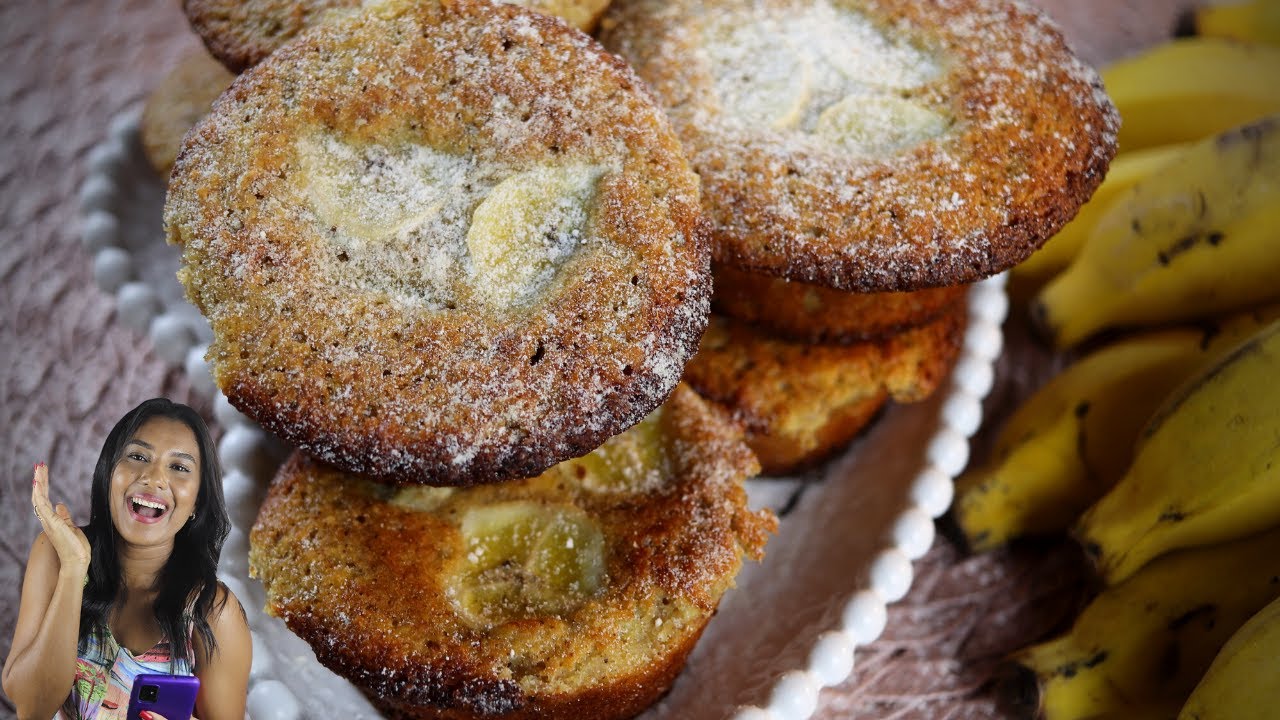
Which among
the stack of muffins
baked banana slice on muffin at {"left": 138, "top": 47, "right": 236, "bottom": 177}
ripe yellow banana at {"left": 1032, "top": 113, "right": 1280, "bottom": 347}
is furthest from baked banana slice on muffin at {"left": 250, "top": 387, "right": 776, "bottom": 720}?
ripe yellow banana at {"left": 1032, "top": 113, "right": 1280, "bottom": 347}

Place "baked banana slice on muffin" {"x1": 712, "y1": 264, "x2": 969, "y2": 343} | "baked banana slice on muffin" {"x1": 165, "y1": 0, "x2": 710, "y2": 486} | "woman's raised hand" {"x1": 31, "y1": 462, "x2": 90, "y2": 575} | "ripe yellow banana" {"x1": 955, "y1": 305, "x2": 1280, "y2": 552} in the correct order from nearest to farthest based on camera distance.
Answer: "woman's raised hand" {"x1": 31, "y1": 462, "x2": 90, "y2": 575}
"baked banana slice on muffin" {"x1": 165, "y1": 0, "x2": 710, "y2": 486}
"baked banana slice on muffin" {"x1": 712, "y1": 264, "x2": 969, "y2": 343}
"ripe yellow banana" {"x1": 955, "y1": 305, "x2": 1280, "y2": 552}

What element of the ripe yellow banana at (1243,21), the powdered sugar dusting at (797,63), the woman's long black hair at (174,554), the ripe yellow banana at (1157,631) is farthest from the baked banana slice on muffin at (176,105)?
the ripe yellow banana at (1243,21)

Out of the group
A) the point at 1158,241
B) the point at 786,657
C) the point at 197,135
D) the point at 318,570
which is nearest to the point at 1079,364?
the point at 1158,241

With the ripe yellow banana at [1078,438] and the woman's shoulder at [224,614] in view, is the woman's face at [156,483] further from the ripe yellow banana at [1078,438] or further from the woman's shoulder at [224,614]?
the ripe yellow banana at [1078,438]

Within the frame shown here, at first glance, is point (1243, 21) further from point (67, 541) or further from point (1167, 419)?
point (67, 541)

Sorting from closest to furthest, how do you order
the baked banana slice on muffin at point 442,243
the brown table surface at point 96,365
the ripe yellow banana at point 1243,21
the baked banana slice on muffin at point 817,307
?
1. the baked banana slice on muffin at point 442,243
2. the brown table surface at point 96,365
3. the baked banana slice on muffin at point 817,307
4. the ripe yellow banana at point 1243,21

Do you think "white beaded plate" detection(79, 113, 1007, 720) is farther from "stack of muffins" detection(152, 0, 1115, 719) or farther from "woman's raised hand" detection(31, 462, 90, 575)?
"woman's raised hand" detection(31, 462, 90, 575)

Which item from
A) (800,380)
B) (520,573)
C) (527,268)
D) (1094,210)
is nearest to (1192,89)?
(1094,210)
